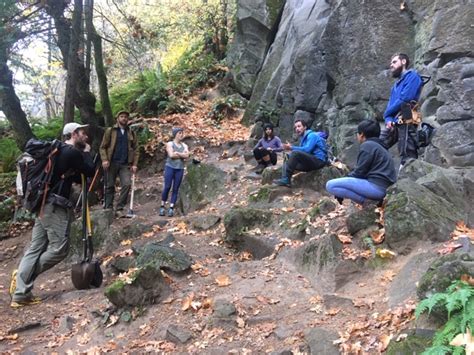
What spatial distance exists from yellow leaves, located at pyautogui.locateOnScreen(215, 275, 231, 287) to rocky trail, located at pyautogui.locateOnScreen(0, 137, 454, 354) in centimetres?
2

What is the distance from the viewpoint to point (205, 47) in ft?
71.8

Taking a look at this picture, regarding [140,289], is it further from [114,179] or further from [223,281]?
[114,179]

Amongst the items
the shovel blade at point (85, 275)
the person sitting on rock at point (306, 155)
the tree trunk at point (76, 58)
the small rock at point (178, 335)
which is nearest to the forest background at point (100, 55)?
the tree trunk at point (76, 58)

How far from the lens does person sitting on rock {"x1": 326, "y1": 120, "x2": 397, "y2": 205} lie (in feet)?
19.5

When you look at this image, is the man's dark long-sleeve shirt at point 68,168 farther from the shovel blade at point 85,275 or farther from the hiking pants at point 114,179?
the hiking pants at point 114,179

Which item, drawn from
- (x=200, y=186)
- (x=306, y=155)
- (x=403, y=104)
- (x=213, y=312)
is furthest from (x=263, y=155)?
(x=213, y=312)

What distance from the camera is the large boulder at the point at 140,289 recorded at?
588 centimetres

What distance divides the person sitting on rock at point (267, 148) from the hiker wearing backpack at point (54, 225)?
4949mm

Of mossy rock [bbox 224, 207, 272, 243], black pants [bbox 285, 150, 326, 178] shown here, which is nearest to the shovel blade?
mossy rock [bbox 224, 207, 272, 243]

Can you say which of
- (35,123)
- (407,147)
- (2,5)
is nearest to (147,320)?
(407,147)

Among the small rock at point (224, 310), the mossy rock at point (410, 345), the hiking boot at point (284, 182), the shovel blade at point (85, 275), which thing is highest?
the hiking boot at point (284, 182)

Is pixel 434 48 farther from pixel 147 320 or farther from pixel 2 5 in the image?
pixel 2 5

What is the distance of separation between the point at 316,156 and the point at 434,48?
3.04 meters

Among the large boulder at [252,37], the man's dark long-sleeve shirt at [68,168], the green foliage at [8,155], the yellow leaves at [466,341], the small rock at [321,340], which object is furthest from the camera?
the large boulder at [252,37]
